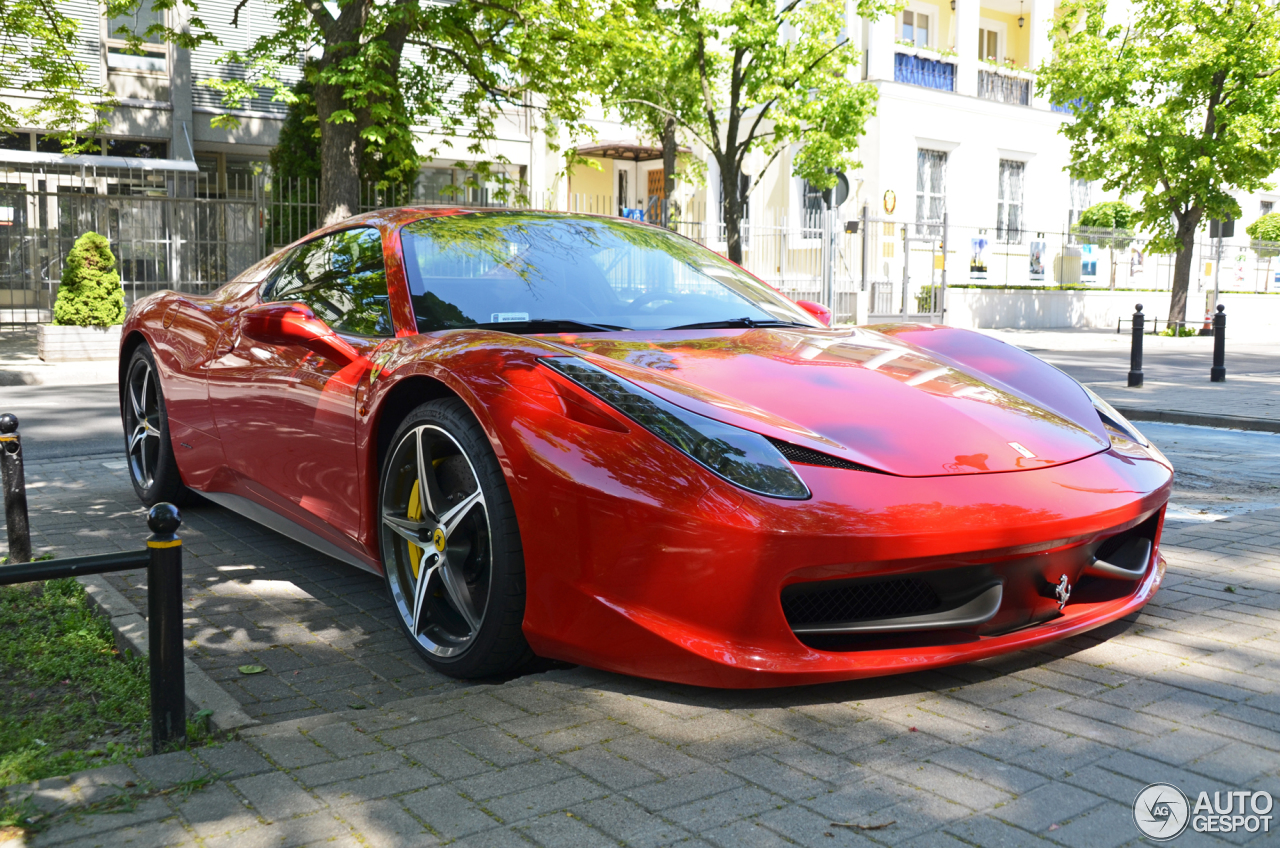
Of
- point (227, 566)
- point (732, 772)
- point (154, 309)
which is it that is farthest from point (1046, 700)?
point (154, 309)

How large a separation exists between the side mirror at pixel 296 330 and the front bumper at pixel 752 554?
3.79 feet

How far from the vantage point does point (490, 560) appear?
292 centimetres

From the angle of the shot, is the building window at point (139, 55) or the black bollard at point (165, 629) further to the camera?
the building window at point (139, 55)

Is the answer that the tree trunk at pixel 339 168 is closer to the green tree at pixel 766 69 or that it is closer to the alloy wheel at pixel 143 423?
the green tree at pixel 766 69

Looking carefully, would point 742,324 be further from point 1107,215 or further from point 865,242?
point 1107,215

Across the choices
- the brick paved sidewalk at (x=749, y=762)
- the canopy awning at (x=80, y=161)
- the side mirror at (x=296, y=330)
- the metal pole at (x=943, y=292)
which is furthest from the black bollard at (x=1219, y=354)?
the canopy awning at (x=80, y=161)

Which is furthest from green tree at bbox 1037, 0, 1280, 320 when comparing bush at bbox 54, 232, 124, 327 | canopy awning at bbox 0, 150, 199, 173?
canopy awning at bbox 0, 150, 199, 173

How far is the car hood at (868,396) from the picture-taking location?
9.26 feet

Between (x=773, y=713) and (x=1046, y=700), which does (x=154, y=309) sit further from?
(x=1046, y=700)

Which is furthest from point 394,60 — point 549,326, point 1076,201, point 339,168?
point 1076,201

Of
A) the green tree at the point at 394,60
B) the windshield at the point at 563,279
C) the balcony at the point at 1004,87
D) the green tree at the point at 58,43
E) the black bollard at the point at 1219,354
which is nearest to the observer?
the windshield at the point at 563,279

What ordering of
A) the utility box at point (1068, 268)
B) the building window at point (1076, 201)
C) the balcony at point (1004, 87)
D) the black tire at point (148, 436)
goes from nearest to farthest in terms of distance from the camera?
1. the black tire at point (148, 436)
2. the utility box at point (1068, 268)
3. the balcony at point (1004, 87)
4. the building window at point (1076, 201)

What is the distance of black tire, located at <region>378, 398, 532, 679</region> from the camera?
287 cm

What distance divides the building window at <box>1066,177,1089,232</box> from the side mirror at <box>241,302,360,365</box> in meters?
30.0
